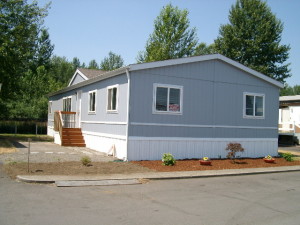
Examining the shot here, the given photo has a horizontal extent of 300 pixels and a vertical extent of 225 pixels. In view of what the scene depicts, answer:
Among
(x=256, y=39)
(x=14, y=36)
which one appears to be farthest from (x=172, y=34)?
(x=14, y=36)

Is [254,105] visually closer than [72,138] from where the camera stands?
Yes

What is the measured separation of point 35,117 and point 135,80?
73.1ft

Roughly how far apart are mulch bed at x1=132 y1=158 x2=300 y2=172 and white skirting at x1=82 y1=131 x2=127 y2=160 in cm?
110

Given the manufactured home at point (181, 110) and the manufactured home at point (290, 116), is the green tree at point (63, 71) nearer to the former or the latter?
the manufactured home at point (290, 116)

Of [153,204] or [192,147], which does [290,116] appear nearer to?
[192,147]

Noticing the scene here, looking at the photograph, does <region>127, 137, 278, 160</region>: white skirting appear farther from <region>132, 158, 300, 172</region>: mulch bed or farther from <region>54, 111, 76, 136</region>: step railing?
<region>54, 111, 76, 136</region>: step railing

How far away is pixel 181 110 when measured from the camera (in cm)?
1520

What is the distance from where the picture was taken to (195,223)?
241 inches

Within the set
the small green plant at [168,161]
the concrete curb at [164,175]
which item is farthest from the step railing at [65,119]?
the concrete curb at [164,175]

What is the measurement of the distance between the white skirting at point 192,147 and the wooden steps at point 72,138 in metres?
6.30

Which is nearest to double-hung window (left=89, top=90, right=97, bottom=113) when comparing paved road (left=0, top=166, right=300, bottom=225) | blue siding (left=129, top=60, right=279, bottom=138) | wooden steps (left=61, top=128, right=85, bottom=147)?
wooden steps (left=61, top=128, right=85, bottom=147)

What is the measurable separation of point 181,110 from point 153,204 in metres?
8.08

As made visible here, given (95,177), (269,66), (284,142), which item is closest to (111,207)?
(95,177)

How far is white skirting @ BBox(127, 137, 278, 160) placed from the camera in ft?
46.8
